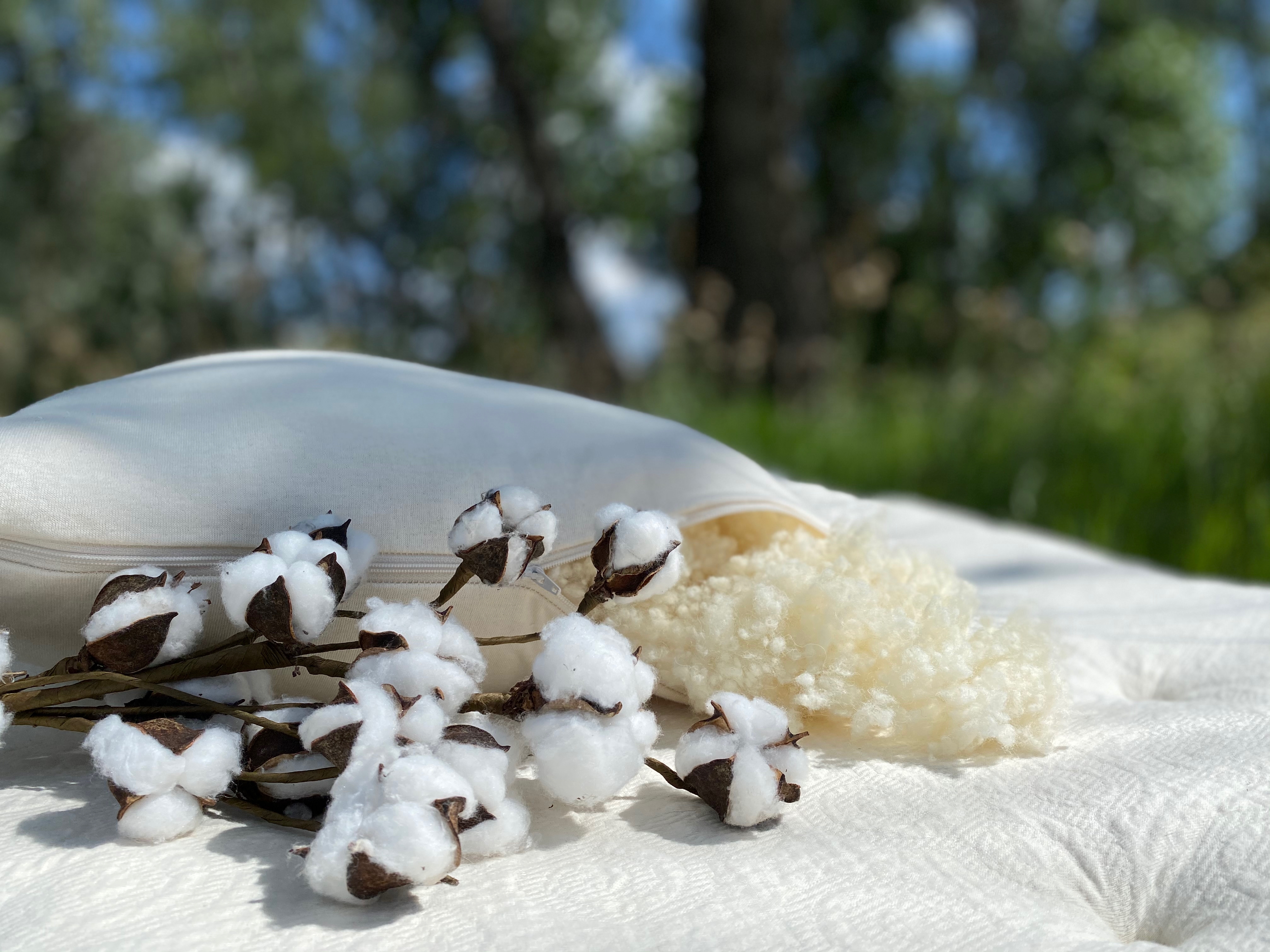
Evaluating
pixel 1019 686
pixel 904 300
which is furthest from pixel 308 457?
pixel 904 300

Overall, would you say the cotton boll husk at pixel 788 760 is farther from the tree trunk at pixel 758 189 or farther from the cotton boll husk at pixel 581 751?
the tree trunk at pixel 758 189

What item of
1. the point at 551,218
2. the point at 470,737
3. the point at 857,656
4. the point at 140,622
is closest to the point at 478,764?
the point at 470,737

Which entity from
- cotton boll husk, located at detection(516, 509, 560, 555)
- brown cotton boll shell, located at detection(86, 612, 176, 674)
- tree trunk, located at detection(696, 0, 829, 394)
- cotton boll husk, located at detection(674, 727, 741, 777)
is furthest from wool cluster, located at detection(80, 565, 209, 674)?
tree trunk, located at detection(696, 0, 829, 394)

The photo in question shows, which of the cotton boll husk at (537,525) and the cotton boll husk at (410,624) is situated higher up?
the cotton boll husk at (537,525)

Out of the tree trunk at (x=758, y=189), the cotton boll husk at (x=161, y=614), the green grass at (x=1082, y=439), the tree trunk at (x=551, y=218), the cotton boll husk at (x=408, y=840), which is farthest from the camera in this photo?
the tree trunk at (x=551, y=218)

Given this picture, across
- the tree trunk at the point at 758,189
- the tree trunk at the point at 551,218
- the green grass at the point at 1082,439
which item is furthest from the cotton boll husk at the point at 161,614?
the tree trunk at the point at 551,218

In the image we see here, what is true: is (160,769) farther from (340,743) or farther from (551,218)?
(551,218)

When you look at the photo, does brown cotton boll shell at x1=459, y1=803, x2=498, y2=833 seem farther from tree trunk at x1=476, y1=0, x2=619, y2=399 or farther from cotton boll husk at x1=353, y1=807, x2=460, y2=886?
tree trunk at x1=476, y1=0, x2=619, y2=399
